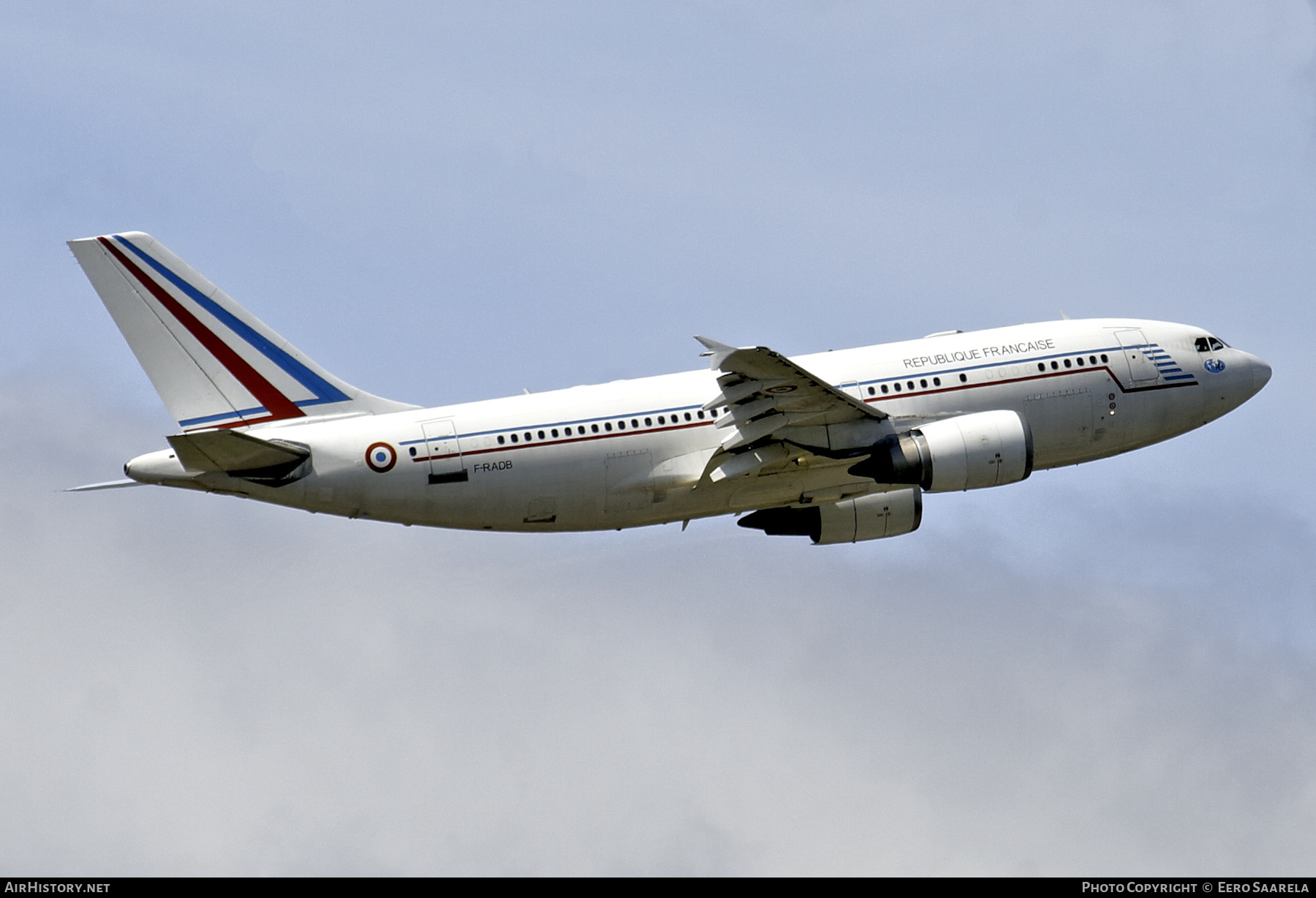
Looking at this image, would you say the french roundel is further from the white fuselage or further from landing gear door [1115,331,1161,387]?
landing gear door [1115,331,1161,387]

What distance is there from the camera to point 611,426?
48750mm

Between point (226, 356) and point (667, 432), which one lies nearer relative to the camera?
point (667, 432)

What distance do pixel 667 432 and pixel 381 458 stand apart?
753cm

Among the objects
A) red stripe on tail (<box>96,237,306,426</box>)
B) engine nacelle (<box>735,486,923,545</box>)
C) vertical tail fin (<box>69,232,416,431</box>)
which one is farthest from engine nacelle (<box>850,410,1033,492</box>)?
red stripe on tail (<box>96,237,306,426</box>)

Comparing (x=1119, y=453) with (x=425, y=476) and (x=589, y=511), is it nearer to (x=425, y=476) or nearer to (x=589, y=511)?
(x=589, y=511)

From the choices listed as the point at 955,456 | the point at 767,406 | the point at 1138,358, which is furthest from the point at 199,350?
the point at 1138,358

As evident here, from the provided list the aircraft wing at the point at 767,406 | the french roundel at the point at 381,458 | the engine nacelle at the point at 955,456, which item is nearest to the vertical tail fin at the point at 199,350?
the french roundel at the point at 381,458

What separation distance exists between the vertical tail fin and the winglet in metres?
8.89

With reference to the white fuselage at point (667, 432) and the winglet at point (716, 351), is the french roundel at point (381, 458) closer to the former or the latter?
the white fuselage at point (667, 432)

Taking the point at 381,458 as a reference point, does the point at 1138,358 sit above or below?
above

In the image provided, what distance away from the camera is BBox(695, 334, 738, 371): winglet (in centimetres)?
4459

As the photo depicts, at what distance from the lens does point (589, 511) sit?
4891cm

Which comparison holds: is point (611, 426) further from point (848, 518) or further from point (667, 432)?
point (848, 518)

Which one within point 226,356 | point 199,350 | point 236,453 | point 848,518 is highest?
point 199,350
